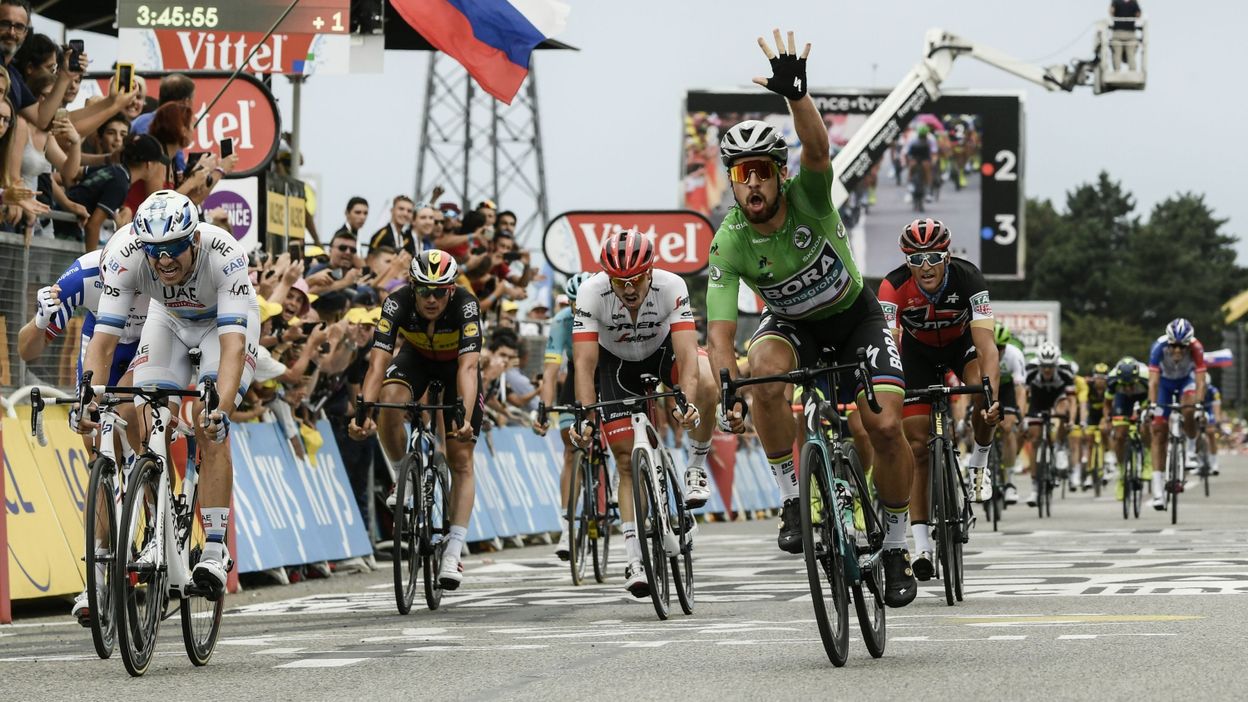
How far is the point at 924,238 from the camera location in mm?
12586

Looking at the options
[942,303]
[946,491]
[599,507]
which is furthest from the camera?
[599,507]

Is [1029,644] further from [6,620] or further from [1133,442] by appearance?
[1133,442]

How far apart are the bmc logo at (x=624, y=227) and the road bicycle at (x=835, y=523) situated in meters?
18.6

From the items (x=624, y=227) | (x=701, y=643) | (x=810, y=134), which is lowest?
(x=701, y=643)

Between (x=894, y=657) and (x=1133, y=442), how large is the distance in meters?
16.1

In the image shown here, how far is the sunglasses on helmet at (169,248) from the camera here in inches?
375

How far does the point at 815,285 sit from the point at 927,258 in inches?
120

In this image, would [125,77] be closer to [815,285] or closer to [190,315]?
[190,315]

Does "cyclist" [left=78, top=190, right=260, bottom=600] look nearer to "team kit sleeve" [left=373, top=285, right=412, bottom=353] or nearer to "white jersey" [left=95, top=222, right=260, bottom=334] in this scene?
"white jersey" [left=95, top=222, right=260, bottom=334]

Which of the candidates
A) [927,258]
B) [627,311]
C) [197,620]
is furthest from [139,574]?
[927,258]

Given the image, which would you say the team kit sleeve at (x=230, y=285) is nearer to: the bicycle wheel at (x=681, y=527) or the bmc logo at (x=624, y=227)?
the bicycle wheel at (x=681, y=527)

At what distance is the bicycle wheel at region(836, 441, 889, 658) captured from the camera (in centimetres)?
872

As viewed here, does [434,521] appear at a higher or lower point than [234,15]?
lower

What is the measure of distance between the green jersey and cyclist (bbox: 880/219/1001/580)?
2473mm
